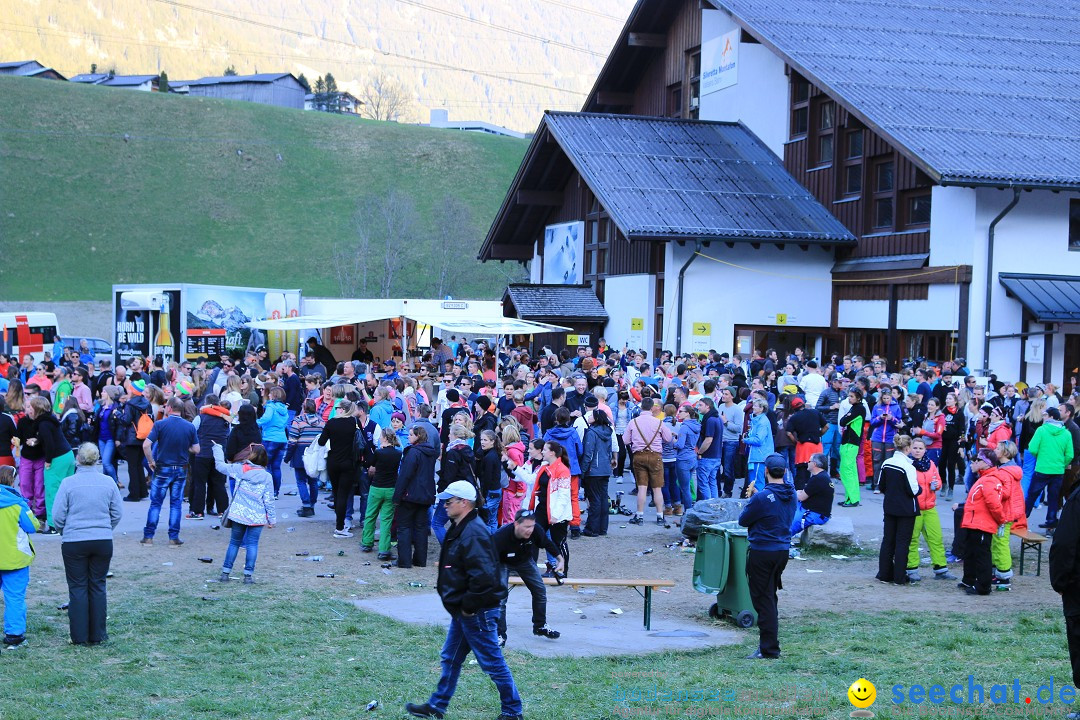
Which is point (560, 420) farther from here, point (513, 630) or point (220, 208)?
point (220, 208)

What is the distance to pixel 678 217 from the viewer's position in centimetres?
2616

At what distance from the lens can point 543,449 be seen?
1140 centimetres

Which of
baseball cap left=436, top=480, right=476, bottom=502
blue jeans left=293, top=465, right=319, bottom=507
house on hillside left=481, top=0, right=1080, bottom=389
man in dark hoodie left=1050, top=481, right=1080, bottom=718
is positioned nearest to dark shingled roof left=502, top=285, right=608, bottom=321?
house on hillside left=481, top=0, right=1080, bottom=389

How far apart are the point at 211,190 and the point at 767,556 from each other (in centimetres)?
7417

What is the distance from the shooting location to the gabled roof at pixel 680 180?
85.5ft

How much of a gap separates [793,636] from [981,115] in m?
19.2

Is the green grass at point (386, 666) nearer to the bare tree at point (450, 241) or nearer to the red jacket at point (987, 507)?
the red jacket at point (987, 507)

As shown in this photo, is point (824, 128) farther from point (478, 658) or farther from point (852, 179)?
point (478, 658)

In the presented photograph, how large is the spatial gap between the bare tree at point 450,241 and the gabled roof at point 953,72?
41.9m

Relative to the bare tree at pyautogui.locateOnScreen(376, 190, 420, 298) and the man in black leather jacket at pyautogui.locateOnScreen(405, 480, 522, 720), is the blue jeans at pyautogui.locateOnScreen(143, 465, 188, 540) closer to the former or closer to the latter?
the man in black leather jacket at pyautogui.locateOnScreen(405, 480, 522, 720)

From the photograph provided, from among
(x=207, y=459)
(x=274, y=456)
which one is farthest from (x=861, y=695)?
(x=274, y=456)

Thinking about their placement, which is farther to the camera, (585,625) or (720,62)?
(720,62)

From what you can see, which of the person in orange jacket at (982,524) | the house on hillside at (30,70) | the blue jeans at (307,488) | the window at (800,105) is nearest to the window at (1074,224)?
the window at (800,105)

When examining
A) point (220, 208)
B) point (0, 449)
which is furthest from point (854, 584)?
point (220, 208)
